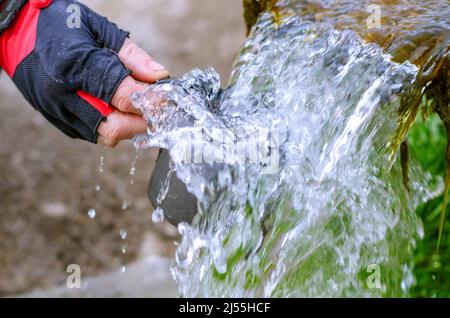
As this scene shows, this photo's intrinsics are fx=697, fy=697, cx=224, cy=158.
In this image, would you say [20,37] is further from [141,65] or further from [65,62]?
[141,65]

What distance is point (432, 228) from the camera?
2.67m

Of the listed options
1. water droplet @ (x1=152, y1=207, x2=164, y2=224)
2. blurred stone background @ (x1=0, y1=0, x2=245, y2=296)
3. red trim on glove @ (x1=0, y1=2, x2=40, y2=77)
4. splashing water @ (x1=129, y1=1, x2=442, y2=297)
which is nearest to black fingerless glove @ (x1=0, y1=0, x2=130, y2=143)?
red trim on glove @ (x1=0, y1=2, x2=40, y2=77)

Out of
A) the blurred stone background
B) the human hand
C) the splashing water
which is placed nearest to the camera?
the splashing water

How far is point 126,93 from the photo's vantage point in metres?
1.64

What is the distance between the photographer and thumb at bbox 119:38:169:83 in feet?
5.72

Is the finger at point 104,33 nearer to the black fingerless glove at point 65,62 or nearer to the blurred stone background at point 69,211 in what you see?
the black fingerless glove at point 65,62

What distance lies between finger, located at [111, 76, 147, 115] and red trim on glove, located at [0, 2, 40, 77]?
0.27 m

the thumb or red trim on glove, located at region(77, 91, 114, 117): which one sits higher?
the thumb

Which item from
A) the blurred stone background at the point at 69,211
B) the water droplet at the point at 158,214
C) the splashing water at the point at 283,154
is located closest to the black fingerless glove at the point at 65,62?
the splashing water at the point at 283,154

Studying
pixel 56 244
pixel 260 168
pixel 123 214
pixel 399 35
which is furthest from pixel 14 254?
pixel 399 35

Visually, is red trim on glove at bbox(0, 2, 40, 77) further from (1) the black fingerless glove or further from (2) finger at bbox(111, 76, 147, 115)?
(2) finger at bbox(111, 76, 147, 115)

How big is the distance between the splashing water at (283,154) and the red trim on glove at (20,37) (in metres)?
0.38

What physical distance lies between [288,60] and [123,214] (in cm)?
219
